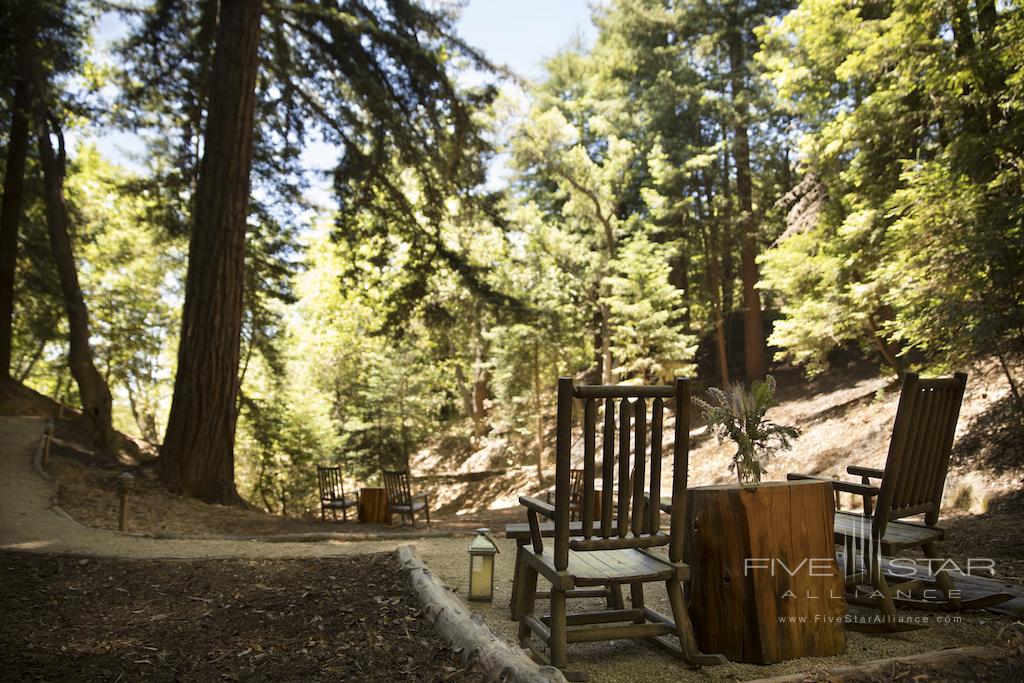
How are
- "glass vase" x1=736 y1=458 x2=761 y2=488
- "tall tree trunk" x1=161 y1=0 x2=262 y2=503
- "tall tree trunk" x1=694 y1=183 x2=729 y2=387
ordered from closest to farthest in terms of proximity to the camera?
"glass vase" x1=736 y1=458 x2=761 y2=488, "tall tree trunk" x1=161 y1=0 x2=262 y2=503, "tall tree trunk" x1=694 y1=183 x2=729 y2=387

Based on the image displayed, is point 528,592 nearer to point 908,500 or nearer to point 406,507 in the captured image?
point 908,500

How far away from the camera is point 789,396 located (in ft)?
55.5

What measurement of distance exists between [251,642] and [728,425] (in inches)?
109

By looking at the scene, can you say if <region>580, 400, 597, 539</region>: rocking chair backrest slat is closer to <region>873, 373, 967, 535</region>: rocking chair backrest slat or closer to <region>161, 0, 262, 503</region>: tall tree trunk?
<region>873, 373, 967, 535</region>: rocking chair backrest slat

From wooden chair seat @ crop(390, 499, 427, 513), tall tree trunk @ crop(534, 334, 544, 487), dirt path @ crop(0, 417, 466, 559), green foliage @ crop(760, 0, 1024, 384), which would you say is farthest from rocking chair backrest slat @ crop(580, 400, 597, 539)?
tall tree trunk @ crop(534, 334, 544, 487)

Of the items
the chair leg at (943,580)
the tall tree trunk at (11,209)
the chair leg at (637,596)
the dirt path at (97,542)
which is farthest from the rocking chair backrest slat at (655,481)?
the tall tree trunk at (11,209)

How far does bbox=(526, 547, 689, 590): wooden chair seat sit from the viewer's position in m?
2.71

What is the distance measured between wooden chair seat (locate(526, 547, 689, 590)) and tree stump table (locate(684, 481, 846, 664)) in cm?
25

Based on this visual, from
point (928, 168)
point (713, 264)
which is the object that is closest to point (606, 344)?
point (713, 264)

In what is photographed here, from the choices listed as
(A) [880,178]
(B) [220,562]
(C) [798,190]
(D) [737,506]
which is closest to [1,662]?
(B) [220,562]

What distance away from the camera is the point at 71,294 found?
9.80 metres

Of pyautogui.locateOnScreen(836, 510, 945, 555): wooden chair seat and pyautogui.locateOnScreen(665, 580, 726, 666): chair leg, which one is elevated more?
pyautogui.locateOnScreen(836, 510, 945, 555): wooden chair seat

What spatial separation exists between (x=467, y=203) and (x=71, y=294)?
6226mm

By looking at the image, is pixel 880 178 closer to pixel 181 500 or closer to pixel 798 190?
pixel 798 190
